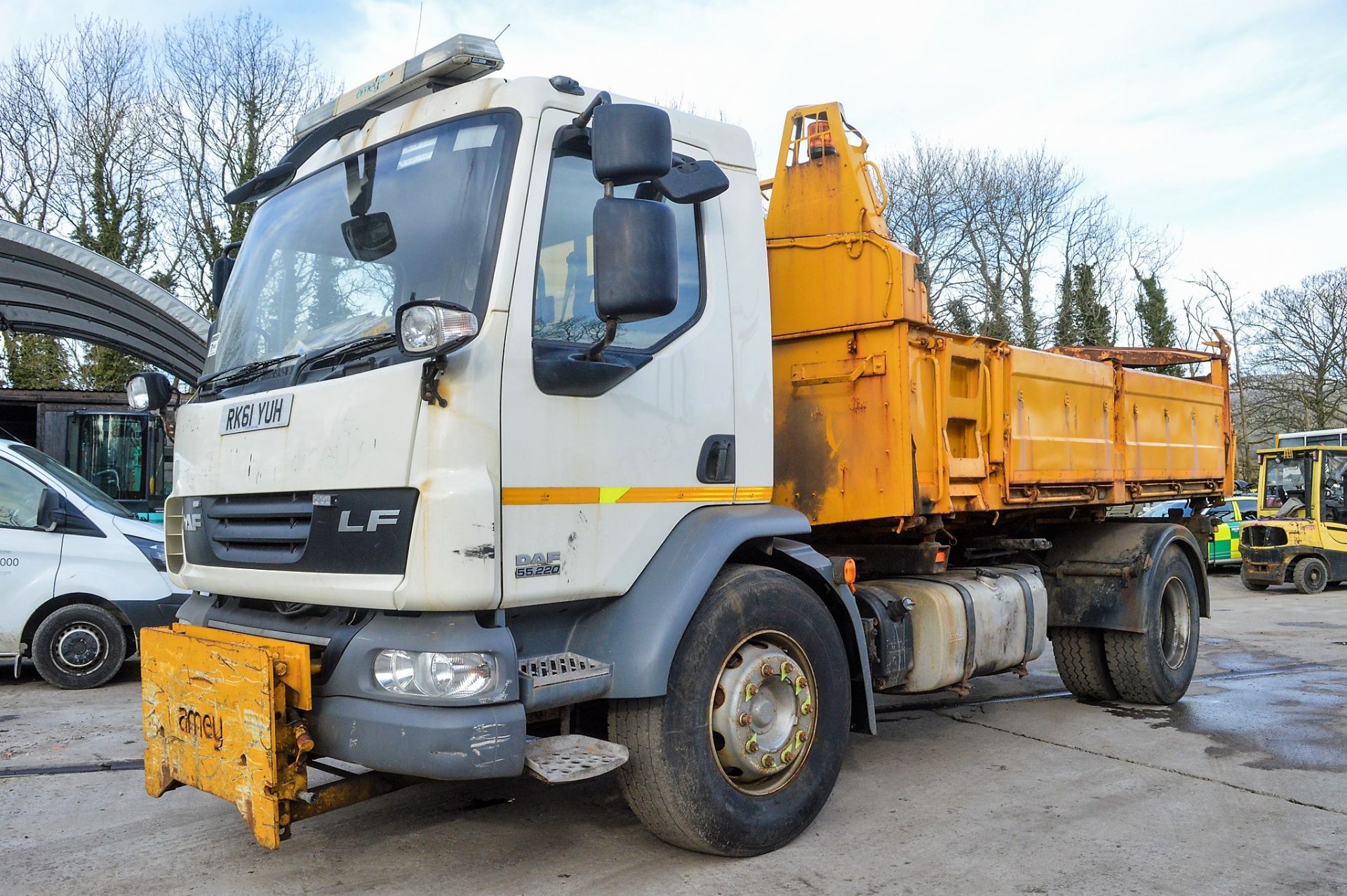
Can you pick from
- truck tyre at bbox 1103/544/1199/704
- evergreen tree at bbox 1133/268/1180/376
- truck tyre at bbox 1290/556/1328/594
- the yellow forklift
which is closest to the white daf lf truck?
truck tyre at bbox 1103/544/1199/704

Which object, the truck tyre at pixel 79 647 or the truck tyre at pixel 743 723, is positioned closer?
the truck tyre at pixel 743 723

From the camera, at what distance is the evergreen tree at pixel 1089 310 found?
3206 cm

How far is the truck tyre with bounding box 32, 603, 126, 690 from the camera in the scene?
7836mm

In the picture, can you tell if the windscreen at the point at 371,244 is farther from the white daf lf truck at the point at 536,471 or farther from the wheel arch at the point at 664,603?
the wheel arch at the point at 664,603

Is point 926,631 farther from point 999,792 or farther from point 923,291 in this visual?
point 923,291

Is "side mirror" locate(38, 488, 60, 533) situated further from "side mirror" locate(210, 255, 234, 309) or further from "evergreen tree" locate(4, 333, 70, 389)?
"evergreen tree" locate(4, 333, 70, 389)

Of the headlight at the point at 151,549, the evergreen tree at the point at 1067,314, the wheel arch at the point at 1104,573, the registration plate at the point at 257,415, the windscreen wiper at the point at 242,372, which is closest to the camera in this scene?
the registration plate at the point at 257,415

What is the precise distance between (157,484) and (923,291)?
16119 millimetres

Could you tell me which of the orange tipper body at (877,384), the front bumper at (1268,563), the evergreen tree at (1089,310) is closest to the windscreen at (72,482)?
the orange tipper body at (877,384)

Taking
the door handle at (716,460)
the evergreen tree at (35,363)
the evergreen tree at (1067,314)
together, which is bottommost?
the door handle at (716,460)

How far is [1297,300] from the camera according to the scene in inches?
1403

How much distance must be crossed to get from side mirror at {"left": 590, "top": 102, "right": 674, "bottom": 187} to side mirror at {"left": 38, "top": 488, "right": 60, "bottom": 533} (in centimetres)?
652

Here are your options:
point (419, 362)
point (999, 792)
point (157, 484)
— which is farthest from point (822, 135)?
point (157, 484)

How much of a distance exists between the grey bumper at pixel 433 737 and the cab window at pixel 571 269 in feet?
4.06
